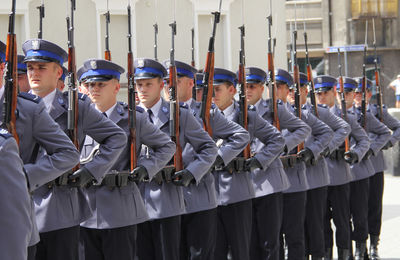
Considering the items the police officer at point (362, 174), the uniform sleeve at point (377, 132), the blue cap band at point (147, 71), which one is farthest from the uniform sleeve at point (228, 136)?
the uniform sleeve at point (377, 132)

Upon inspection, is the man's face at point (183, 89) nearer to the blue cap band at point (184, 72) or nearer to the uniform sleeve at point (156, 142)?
the blue cap band at point (184, 72)

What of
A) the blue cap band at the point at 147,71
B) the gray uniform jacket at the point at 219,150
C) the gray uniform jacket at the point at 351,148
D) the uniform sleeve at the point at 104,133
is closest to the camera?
the uniform sleeve at the point at 104,133

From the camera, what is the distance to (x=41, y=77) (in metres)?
5.24

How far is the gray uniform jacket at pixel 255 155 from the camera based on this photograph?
712 centimetres

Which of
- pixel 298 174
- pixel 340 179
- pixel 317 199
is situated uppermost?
pixel 298 174

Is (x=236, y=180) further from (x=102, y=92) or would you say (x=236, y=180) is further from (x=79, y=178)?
(x=79, y=178)

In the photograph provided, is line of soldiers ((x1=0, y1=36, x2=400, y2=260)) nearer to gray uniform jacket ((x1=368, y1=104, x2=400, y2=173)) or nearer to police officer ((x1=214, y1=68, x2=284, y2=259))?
police officer ((x1=214, y1=68, x2=284, y2=259))

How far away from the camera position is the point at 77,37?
1630cm

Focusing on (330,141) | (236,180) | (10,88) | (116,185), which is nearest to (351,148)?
(330,141)

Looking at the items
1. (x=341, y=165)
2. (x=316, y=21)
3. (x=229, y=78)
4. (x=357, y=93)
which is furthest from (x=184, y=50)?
(x=316, y=21)

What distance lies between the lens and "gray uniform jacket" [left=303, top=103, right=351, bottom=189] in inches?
343

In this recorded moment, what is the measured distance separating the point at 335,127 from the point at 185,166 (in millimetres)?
3226

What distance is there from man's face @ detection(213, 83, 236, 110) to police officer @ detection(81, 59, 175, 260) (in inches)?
66.2

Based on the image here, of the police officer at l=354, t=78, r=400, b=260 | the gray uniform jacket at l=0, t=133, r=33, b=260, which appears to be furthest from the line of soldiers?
the police officer at l=354, t=78, r=400, b=260
